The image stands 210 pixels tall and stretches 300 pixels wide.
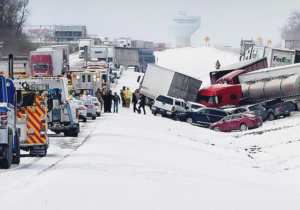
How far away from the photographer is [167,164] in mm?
19344

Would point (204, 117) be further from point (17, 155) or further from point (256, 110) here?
point (17, 155)

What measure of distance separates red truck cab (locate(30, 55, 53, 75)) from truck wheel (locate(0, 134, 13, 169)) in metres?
45.9

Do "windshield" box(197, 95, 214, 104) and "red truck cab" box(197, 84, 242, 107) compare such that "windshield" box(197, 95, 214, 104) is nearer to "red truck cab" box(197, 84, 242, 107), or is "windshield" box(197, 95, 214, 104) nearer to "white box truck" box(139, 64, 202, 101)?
"red truck cab" box(197, 84, 242, 107)

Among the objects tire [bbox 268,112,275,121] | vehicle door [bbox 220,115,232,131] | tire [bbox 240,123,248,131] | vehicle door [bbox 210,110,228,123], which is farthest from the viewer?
tire [bbox 268,112,275,121]

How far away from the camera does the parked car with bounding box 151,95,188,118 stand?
4791 centimetres

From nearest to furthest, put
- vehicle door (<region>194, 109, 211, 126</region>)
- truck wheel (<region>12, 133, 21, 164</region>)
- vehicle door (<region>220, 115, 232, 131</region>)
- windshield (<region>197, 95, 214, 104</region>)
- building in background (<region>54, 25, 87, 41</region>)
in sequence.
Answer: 1. truck wheel (<region>12, 133, 21, 164</region>)
2. vehicle door (<region>220, 115, 232, 131</region>)
3. vehicle door (<region>194, 109, 211, 126</region>)
4. windshield (<region>197, 95, 214, 104</region>)
5. building in background (<region>54, 25, 87, 41</region>)

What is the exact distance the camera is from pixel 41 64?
62.1m

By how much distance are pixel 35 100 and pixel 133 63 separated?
94.7 meters

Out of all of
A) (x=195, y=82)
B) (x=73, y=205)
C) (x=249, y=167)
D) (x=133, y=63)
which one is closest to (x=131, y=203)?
(x=73, y=205)

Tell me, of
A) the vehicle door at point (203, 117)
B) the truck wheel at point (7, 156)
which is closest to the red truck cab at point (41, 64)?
the vehicle door at point (203, 117)

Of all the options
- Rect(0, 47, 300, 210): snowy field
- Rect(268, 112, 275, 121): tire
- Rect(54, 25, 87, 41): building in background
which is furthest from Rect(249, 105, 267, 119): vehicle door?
Rect(54, 25, 87, 41): building in background

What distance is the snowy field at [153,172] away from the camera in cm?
1156

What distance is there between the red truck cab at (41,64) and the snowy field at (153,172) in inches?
1023

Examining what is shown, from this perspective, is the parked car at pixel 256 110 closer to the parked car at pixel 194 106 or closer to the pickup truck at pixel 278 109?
the pickup truck at pixel 278 109
